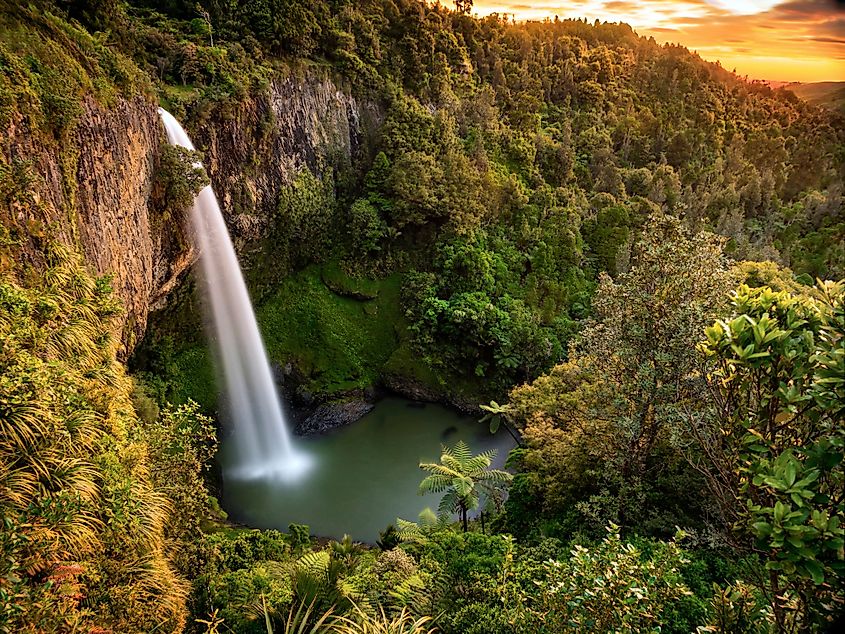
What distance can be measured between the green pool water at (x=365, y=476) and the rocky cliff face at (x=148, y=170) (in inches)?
255

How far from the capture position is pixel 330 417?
772 inches

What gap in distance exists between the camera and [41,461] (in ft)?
13.7

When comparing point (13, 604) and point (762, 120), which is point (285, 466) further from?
point (762, 120)

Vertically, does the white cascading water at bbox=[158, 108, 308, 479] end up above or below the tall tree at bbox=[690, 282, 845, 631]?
below

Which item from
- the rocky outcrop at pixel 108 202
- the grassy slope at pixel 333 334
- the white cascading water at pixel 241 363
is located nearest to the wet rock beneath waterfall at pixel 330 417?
the grassy slope at pixel 333 334

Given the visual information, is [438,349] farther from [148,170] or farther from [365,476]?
[148,170]

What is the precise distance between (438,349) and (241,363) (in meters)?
8.02

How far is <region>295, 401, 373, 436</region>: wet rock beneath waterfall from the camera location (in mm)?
19219

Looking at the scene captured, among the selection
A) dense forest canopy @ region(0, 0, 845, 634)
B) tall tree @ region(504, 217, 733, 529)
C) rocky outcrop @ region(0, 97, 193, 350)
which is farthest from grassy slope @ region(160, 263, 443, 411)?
tall tree @ region(504, 217, 733, 529)

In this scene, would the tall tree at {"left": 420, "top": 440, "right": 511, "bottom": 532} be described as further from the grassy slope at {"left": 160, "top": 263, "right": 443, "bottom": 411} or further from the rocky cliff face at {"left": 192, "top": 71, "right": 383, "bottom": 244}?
the rocky cliff face at {"left": 192, "top": 71, "right": 383, "bottom": 244}

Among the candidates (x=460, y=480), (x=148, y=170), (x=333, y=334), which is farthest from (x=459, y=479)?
(x=148, y=170)

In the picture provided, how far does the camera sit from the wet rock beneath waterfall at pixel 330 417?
19219mm

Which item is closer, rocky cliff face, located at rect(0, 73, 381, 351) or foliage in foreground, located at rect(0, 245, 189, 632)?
foliage in foreground, located at rect(0, 245, 189, 632)

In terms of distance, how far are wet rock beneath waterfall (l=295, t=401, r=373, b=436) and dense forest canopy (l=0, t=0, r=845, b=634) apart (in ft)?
2.19
